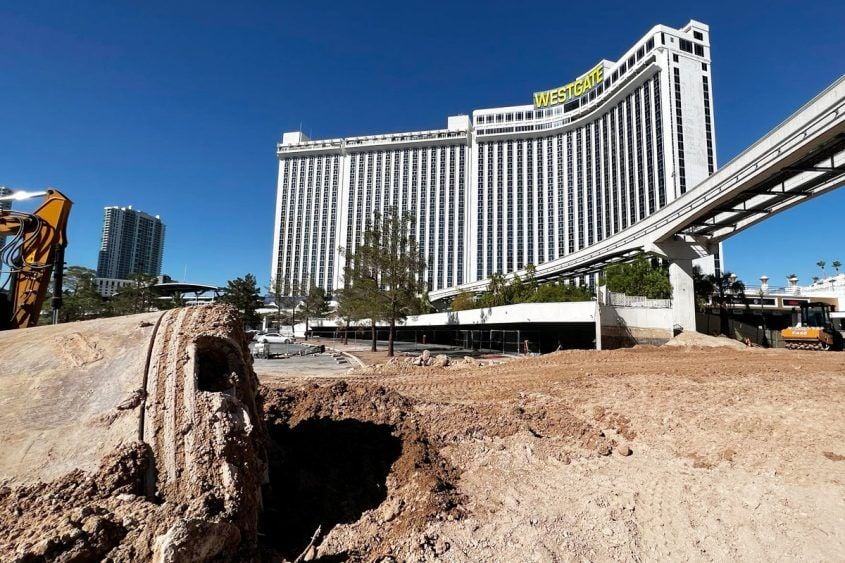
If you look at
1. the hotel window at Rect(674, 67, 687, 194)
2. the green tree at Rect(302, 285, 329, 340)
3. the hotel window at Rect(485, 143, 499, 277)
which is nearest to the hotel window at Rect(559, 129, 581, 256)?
the hotel window at Rect(485, 143, 499, 277)

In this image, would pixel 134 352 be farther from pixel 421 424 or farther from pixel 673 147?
pixel 673 147

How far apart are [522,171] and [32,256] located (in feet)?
389

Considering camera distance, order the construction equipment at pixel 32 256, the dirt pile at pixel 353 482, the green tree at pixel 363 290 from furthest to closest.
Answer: the green tree at pixel 363 290
the construction equipment at pixel 32 256
the dirt pile at pixel 353 482

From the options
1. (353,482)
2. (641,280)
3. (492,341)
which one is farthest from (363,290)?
(641,280)

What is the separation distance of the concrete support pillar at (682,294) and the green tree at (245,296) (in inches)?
2460

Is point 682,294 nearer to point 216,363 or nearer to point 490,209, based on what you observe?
point 216,363

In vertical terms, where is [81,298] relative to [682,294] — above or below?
below

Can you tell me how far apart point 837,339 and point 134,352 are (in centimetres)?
4264

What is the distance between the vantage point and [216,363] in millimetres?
5652

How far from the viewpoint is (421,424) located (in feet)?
28.9

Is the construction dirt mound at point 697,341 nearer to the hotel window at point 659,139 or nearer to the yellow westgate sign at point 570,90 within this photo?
the hotel window at point 659,139

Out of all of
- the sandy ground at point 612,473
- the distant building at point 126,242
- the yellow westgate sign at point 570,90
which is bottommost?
the sandy ground at point 612,473

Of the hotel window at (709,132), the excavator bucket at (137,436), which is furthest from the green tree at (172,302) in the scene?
the hotel window at (709,132)

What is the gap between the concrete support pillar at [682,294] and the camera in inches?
1330
